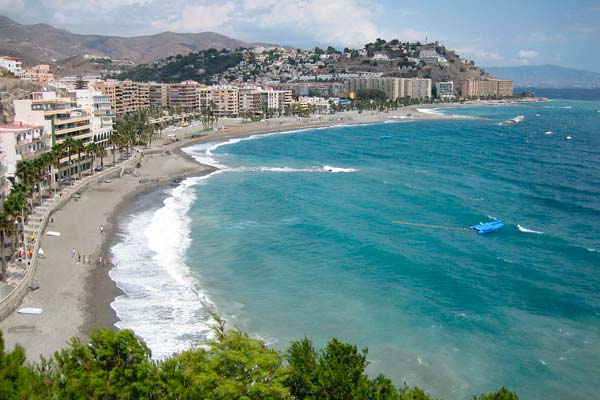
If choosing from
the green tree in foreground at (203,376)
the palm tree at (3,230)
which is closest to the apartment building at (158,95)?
the palm tree at (3,230)

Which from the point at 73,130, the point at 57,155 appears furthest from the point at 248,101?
the point at 57,155

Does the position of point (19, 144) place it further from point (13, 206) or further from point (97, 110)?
point (97, 110)

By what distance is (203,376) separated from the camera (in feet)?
61.2

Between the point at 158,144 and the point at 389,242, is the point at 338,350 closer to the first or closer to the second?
the point at 389,242

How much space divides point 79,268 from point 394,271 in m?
20.7

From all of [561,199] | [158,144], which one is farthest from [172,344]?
[158,144]

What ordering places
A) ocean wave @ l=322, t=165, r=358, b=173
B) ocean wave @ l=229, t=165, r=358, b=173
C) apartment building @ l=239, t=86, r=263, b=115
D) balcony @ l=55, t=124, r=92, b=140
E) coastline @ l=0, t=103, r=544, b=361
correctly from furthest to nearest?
1. apartment building @ l=239, t=86, r=263, b=115
2. ocean wave @ l=322, t=165, r=358, b=173
3. ocean wave @ l=229, t=165, r=358, b=173
4. balcony @ l=55, t=124, r=92, b=140
5. coastline @ l=0, t=103, r=544, b=361

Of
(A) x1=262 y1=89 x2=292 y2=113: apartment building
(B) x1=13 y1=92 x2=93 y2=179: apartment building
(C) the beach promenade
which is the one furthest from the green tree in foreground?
(A) x1=262 y1=89 x2=292 y2=113: apartment building

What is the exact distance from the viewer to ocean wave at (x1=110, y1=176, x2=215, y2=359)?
2970cm

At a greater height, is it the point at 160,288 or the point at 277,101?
the point at 277,101

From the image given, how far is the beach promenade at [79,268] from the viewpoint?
96.2ft

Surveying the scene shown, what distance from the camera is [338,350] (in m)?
19.8

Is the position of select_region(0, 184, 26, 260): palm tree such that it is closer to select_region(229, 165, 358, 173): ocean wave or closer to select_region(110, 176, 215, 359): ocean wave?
select_region(110, 176, 215, 359): ocean wave

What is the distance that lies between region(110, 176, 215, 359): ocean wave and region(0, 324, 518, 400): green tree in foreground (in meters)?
6.58
